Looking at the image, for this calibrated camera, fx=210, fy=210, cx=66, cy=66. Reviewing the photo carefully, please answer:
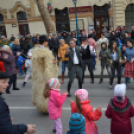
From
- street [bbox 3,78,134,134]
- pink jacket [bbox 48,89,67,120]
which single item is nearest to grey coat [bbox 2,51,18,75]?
street [bbox 3,78,134,134]

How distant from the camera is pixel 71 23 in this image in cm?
2106

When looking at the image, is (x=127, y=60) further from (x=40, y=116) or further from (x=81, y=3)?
(x=81, y=3)

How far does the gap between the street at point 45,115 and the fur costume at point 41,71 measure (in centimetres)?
42

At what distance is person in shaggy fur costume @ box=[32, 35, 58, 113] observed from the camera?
4805 mm

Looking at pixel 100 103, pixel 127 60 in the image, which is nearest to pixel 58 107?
pixel 100 103

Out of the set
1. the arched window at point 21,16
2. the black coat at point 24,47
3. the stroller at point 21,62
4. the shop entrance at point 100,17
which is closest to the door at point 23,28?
the arched window at point 21,16

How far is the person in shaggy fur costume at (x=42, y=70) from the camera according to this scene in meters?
4.80

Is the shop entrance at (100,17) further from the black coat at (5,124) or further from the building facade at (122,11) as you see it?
the black coat at (5,124)

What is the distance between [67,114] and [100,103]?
1.10 metres

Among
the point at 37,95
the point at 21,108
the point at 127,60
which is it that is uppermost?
the point at 127,60

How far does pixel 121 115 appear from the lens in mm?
3162

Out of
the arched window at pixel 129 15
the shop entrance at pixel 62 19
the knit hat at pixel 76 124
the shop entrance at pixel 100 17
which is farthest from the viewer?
the shop entrance at pixel 62 19

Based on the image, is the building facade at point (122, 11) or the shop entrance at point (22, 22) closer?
the building facade at point (122, 11)

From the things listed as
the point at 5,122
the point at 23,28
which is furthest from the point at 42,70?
the point at 23,28
